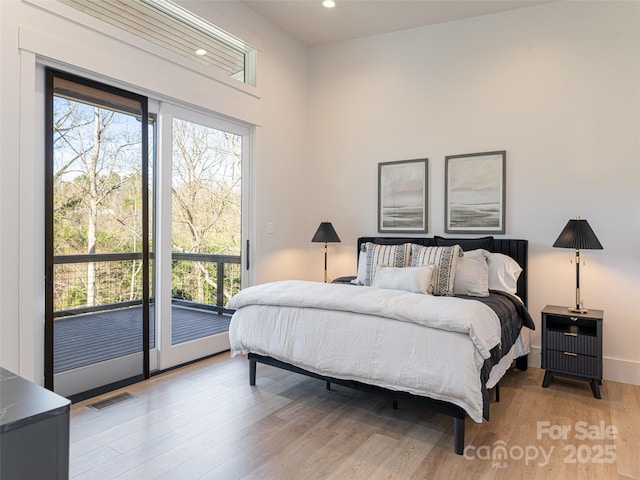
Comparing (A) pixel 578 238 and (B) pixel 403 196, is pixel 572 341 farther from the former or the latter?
(B) pixel 403 196

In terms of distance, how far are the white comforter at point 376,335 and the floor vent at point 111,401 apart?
81cm

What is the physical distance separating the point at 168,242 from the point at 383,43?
3.13 m

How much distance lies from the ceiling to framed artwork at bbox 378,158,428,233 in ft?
4.64

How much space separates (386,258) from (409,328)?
1.42m

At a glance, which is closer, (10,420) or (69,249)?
(10,420)

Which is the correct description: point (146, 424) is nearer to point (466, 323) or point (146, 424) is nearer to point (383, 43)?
point (466, 323)

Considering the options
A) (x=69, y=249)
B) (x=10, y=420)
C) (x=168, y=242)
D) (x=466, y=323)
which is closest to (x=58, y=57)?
(x=69, y=249)

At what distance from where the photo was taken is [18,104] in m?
2.37

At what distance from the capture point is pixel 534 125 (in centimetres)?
363

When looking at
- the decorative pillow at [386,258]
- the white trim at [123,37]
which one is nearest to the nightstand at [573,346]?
the decorative pillow at [386,258]

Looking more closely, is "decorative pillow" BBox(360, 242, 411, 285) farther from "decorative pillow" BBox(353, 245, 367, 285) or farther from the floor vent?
the floor vent

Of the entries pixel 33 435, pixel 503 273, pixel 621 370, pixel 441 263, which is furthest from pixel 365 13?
pixel 33 435

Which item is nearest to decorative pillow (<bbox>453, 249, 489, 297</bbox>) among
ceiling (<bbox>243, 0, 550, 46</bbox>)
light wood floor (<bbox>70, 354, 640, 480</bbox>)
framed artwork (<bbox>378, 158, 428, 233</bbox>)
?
light wood floor (<bbox>70, 354, 640, 480</bbox>)

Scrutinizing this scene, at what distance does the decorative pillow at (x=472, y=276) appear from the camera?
3.18 m
